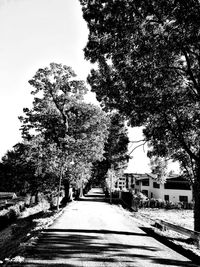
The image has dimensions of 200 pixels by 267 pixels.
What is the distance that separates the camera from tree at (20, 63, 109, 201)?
90.3 ft

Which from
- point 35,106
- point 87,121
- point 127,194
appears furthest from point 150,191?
point 35,106

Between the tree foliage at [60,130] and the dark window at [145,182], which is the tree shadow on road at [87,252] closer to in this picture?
the tree foliage at [60,130]

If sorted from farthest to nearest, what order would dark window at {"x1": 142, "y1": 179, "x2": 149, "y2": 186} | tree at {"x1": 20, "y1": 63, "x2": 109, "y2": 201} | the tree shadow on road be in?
dark window at {"x1": 142, "y1": 179, "x2": 149, "y2": 186}
tree at {"x1": 20, "y1": 63, "x2": 109, "y2": 201}
the tree shadow on road

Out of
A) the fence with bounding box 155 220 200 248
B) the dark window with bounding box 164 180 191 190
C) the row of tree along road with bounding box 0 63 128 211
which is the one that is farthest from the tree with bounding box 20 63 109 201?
the dark window with bounding box 164 180 191 190

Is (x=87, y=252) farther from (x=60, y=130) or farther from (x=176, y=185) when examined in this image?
(x=176, y=185)

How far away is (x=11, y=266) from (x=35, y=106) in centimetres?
2342

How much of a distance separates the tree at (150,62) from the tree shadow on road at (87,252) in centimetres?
516

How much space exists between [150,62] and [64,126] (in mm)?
22001

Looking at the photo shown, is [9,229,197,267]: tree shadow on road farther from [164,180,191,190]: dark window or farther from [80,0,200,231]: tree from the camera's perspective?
[164,180,191,190]: dark window

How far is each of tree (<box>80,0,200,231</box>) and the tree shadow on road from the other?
5.16 m

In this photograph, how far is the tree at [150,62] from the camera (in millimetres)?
8844

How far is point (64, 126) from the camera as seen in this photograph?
30.9 meters

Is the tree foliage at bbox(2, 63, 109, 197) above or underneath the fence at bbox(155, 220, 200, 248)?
above

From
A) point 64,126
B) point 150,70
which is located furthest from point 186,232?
point 64,126
